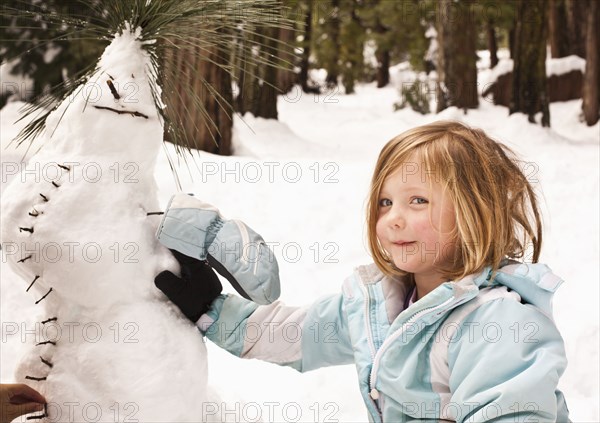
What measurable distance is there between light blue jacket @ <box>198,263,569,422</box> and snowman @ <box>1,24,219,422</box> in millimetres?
170

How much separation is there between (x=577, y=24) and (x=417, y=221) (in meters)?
11.0

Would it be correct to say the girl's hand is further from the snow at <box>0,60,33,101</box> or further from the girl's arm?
the snow at <box>0,60,33,101</box>

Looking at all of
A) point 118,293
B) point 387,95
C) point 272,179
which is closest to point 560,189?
point 272,179

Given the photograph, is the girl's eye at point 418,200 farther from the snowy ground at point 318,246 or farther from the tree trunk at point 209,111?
the tree trunk at point 209,111

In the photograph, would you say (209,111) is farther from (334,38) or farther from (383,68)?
(383,68)

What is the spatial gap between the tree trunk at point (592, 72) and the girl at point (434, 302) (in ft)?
21.6

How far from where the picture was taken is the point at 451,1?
9352 mm

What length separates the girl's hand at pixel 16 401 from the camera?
1.40m

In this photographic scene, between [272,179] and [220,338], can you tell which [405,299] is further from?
[272,179]

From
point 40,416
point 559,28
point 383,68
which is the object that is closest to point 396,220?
point 40,416

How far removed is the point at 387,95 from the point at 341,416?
15.2m

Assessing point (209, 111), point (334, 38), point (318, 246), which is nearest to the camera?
point (318, 246)

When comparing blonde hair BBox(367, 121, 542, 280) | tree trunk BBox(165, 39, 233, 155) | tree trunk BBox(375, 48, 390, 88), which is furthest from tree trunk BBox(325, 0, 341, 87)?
blonde hair BBox(367, 121, 542, 280)

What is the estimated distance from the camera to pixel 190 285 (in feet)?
4.82
